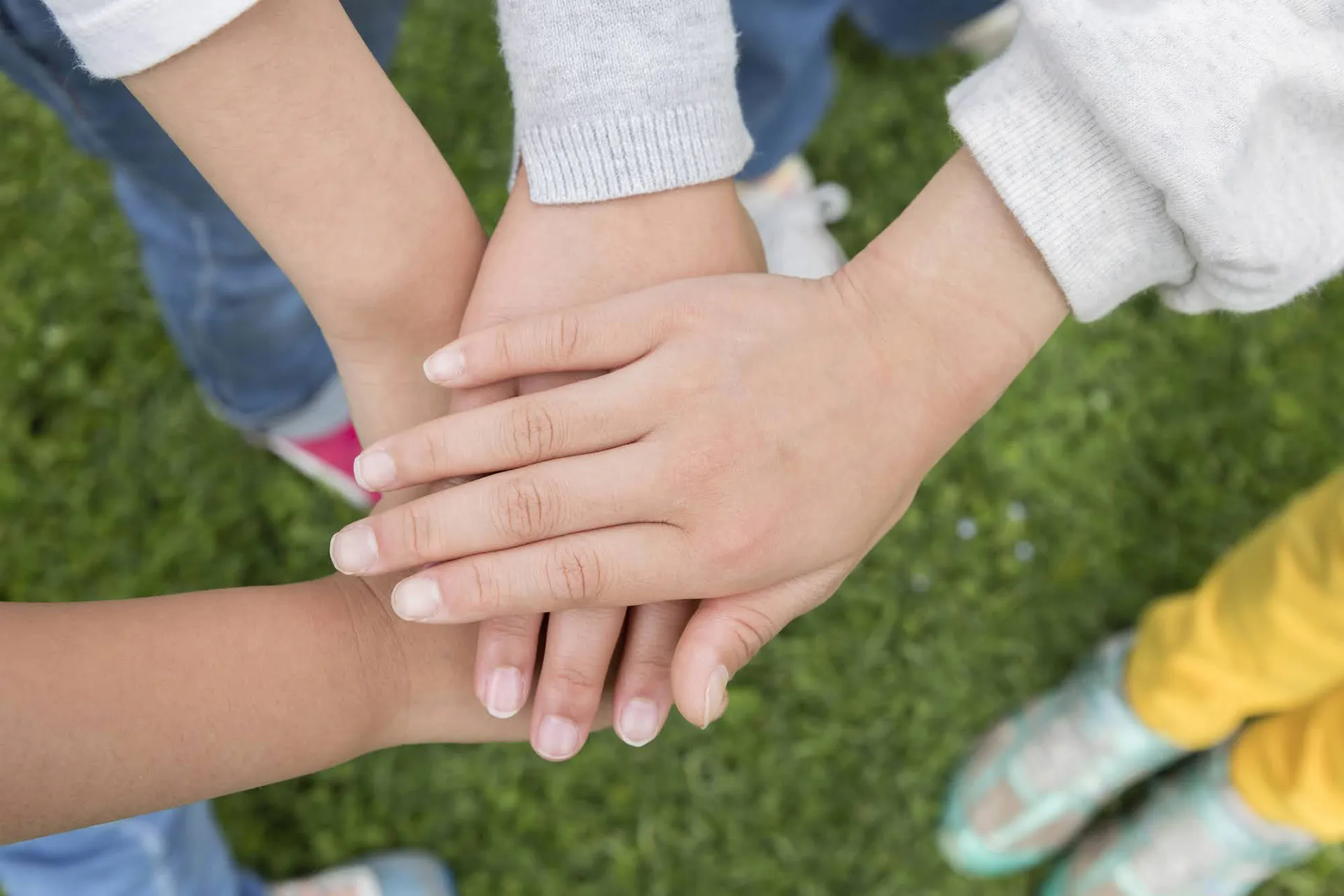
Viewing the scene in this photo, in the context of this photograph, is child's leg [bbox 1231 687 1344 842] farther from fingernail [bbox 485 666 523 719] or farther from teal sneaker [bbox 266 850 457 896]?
teal sneaker [bbox 266 850 457 896]

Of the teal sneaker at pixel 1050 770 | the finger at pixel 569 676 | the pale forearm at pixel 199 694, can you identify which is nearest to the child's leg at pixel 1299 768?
the teal sneaker at pixel 1050 770

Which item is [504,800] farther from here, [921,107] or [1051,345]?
[921,107]

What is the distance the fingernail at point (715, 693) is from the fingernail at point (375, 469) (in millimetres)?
395

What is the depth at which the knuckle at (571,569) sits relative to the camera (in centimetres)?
102

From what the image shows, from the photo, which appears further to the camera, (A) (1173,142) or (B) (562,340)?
(B) (562,340)

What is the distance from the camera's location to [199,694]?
3.17 feet

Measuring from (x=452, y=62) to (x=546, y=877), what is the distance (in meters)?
1.76

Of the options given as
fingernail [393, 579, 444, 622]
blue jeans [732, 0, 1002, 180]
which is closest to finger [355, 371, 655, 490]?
fingernail [393, 579, 444, 622]

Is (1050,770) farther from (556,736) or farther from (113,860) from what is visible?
(113,860)

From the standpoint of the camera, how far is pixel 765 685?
6.44ft

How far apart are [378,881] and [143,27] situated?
1447mm

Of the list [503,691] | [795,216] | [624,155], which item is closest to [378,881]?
[503,691]

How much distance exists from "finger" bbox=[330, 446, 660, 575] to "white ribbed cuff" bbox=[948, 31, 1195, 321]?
470mm

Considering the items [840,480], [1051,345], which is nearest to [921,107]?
[1051,345]
